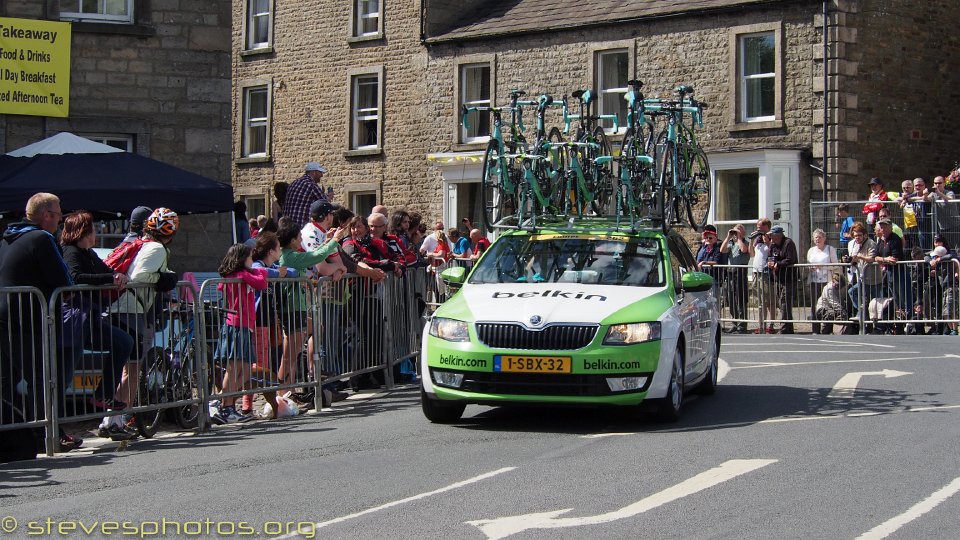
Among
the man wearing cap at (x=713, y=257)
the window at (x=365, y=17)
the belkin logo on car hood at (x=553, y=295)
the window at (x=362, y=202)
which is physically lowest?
the belkin logo on car hood at (x=553, y=295)

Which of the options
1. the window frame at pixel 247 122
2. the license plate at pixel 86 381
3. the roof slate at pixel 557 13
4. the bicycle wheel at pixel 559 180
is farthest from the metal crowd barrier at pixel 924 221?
the window frame at pixel 247 122

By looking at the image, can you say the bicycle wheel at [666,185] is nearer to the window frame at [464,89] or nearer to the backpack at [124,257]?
the backpack at [124,257]

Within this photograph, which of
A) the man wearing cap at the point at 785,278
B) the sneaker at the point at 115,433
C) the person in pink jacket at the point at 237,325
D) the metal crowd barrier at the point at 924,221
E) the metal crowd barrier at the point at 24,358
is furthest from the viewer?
the metal crowd barrier at the point at 924,221

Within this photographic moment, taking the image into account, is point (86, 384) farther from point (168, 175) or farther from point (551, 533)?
point (168, 175)

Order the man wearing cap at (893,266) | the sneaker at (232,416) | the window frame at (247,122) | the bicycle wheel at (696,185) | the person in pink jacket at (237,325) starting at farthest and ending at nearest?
1. the window frame at (247,122)
2. the man wearing cap at (893,266)
3. the bicycle wheel at (696,185)
4. the sneaker at (232,416)
5. the person in pink jacket at (237,325)

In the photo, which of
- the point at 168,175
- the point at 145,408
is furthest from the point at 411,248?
the point at 145,408

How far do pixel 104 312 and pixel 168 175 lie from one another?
6.50 m

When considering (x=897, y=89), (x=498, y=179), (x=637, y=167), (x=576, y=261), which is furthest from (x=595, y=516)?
(x=897, y=89)

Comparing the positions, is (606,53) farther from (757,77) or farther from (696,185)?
(696,185)

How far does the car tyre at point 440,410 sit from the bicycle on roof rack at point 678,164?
3.81m

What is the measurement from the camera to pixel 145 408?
39.0ft

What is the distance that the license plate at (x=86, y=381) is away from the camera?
11516 millimetres

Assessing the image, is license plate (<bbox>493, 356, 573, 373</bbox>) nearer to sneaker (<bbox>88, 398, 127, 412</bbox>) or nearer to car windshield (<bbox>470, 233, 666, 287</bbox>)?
car windshield (<bbox>470, 233, 666, 287</bbox>)

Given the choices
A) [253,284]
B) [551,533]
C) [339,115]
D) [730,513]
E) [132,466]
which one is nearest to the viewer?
[551,533]
